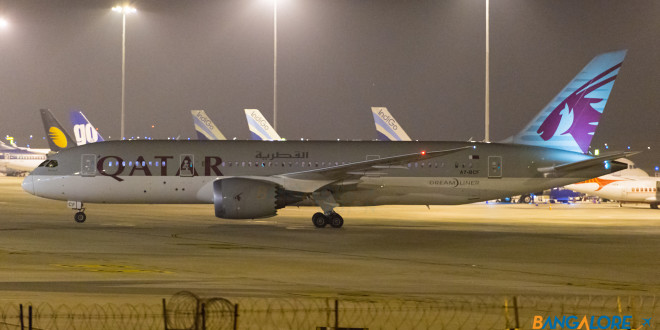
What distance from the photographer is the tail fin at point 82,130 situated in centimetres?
7889

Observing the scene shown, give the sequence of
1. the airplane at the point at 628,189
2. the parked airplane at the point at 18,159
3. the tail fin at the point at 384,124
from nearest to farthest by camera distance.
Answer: the airplane at the point at 628,189 → the tail fin at the point at 384,124 → the parked airplane at the point at 18,159

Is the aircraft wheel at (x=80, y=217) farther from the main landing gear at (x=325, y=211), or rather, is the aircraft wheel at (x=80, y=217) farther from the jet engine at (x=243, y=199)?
the main landing gear at (x=325, y=211)

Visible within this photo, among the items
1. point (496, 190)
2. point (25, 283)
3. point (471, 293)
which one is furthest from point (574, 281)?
point (496, 190)

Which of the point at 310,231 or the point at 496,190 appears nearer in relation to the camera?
the point at 310,231

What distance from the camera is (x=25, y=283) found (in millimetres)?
18484

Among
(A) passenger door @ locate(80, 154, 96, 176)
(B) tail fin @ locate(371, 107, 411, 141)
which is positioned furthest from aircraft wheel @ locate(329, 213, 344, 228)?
(B) tail fin @ locate(371, 107, 411, 141)

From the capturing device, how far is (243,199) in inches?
1351

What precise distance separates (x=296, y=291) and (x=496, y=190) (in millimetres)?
21598

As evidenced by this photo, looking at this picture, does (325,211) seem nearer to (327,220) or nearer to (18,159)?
(327,220)

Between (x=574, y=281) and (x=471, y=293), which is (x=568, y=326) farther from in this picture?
(x=574, y=281)

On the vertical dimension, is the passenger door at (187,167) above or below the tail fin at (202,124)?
below

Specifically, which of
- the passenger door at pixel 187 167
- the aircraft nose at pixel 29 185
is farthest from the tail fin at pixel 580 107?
the aircraft nose at pixel 29 185

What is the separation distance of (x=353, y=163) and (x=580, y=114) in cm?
995

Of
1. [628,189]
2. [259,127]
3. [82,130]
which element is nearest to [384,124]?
[259,127]
